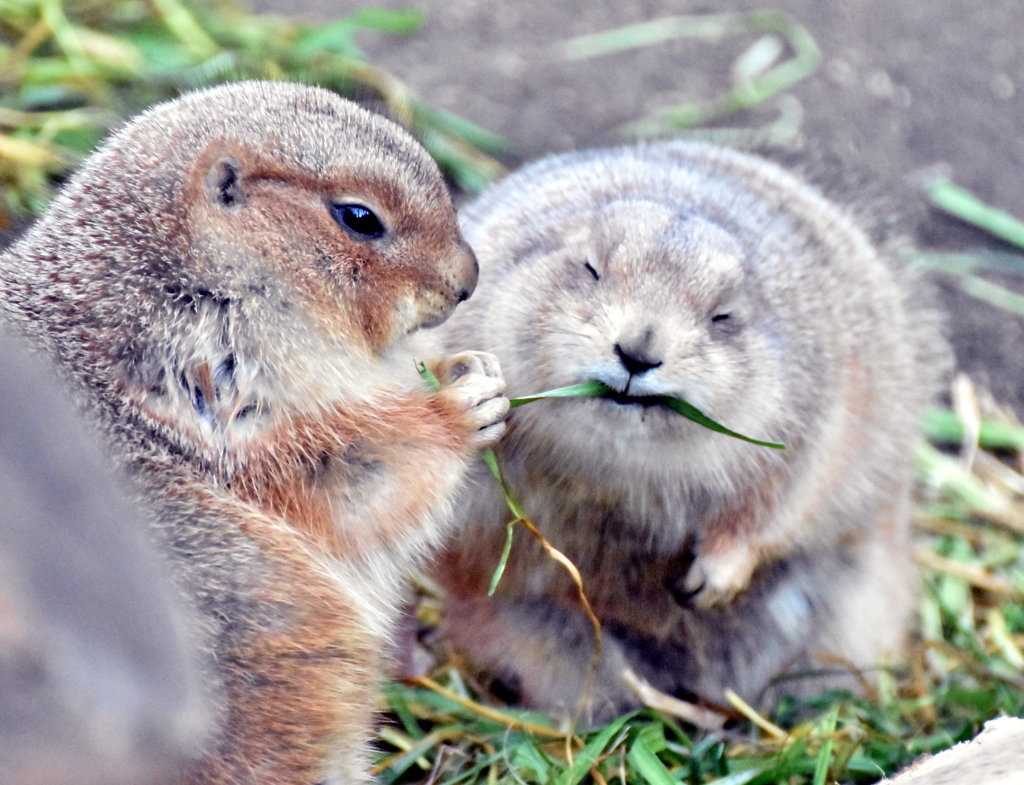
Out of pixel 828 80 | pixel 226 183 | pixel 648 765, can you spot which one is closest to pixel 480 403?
pixel 226 183

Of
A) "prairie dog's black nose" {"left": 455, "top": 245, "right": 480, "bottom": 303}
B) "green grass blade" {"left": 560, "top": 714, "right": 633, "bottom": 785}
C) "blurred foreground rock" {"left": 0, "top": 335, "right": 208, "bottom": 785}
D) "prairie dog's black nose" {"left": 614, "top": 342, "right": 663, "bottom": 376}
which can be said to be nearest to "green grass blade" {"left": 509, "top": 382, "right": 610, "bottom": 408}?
"prairie dog's black nose" {"left": 614, "top": 342, "right": 663, "bottom": 376}

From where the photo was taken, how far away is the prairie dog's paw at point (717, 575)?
4.24 metres

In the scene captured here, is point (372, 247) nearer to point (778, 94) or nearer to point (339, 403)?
point (339, 403)

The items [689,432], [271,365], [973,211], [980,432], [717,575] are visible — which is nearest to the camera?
[271,365]

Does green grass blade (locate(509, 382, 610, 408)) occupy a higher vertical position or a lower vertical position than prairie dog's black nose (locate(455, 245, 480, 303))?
lower

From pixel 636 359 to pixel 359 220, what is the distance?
2.72ft

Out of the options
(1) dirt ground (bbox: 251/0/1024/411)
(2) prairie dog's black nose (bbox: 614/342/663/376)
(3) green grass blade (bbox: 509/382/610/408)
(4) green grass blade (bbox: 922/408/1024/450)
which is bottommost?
(4) green grass blade (bbox: 922/408/1024/450)

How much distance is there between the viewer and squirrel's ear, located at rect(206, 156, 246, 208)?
3.20m

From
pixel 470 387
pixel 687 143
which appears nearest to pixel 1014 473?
pixel 687 143

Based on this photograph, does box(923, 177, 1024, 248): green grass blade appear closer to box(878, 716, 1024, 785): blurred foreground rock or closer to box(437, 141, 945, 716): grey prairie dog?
box(437, 141, 945, 716): grey prairie dog

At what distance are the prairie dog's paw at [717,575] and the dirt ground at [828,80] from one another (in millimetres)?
2640

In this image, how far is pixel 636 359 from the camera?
346 centimetres

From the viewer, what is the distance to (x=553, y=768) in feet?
13.3

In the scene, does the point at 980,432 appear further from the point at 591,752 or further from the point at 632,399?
the point at 632,399
